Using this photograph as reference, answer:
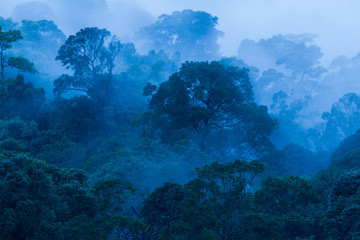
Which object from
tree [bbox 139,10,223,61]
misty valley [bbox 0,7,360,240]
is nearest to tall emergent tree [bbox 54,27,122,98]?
misty valley [bbox 0,7,360,240]

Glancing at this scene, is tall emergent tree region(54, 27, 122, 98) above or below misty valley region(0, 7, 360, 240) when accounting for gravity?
above

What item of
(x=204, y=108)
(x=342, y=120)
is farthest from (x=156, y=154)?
(x=342, y=120)

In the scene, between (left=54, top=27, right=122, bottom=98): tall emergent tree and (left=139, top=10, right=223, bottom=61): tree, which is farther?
(left=139, top=10, right=223, bottom=61): tree

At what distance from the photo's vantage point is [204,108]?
64.2 feet

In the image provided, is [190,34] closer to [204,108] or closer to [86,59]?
[86,59]

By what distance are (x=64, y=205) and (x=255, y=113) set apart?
15.4 m

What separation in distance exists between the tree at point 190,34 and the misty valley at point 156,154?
14.9m

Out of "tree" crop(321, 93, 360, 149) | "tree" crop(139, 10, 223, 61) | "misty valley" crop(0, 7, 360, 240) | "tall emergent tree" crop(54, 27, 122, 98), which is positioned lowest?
"misty valley" crop(0, 7, 360, 240)

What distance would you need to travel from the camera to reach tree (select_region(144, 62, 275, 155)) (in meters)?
19.4

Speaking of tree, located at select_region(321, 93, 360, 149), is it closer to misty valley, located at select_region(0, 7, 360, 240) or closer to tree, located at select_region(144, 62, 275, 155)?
misty valley, located at select_region(0, 7, 360, 240)

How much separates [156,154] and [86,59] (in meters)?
14.1

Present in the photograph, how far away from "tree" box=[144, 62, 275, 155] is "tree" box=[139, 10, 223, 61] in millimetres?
41150

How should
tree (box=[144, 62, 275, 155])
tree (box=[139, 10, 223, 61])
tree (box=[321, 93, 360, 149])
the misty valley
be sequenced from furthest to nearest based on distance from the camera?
tree (box=[139, 10, 223, 61])
tree (box=[321, 93, 360, 149])
tree (box=[144, 62, 275, 155])
the misty valley

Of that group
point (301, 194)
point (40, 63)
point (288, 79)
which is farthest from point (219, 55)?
point (301, 194)
